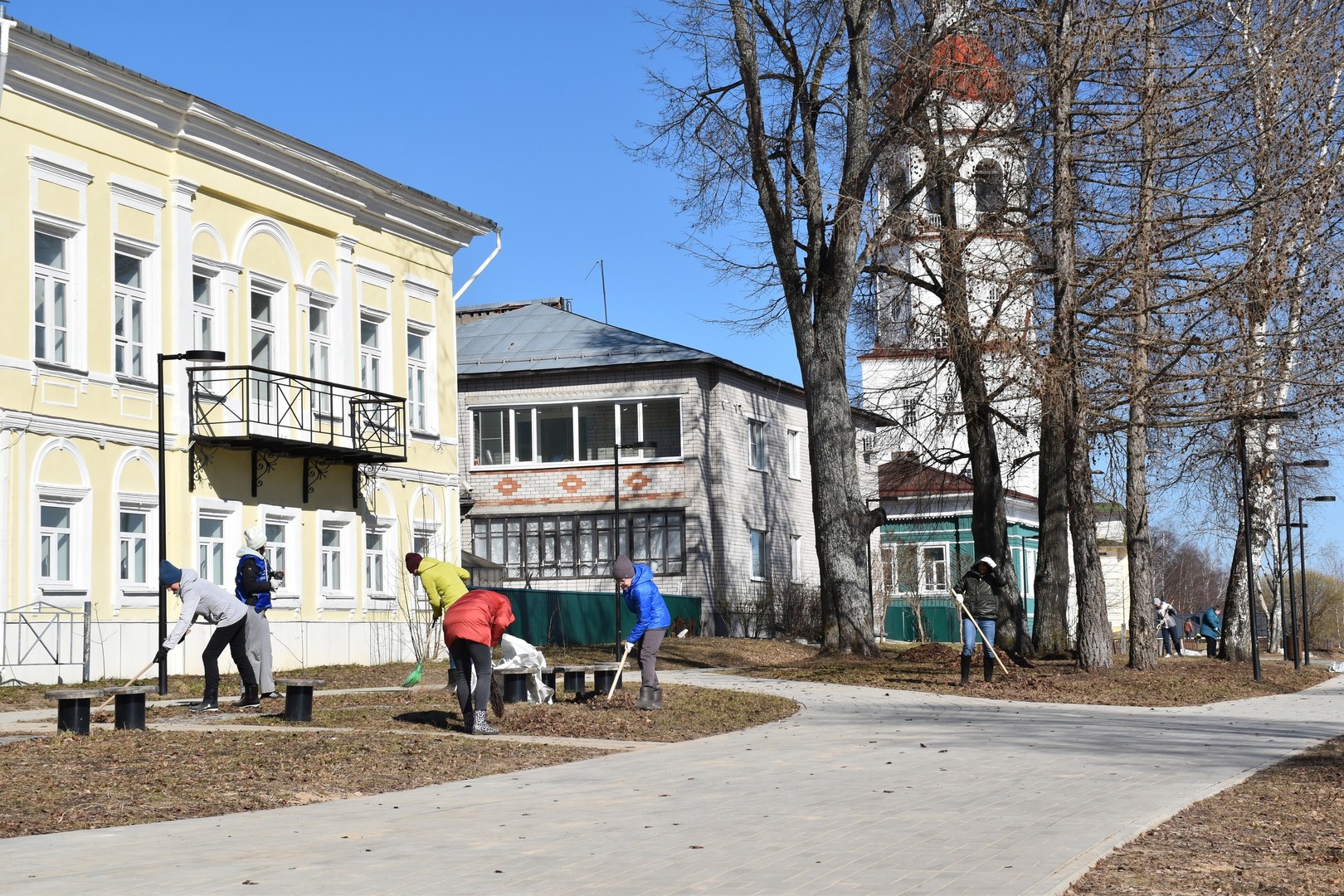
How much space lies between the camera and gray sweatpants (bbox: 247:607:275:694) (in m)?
16.8

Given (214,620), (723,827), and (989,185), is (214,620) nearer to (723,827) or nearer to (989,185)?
(723,827)

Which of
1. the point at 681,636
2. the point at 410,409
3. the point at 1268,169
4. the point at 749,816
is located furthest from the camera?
the point at 681,636

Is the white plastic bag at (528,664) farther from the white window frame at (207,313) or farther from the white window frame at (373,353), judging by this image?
the white window frame at (373,353)

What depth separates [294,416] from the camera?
2666 cm

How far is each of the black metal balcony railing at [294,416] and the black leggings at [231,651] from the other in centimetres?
744

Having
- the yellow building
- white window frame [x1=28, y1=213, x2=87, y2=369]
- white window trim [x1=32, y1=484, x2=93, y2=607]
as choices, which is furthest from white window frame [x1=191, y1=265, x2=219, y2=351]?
white window trim [x1=32, y1=484, x2=93, y2=607]

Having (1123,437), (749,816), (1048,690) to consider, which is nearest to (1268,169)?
(1123,437)

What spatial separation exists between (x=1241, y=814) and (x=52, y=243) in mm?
18521

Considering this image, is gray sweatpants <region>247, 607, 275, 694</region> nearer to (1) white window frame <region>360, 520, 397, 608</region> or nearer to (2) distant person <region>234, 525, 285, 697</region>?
(2) distant person <region>234, 525, 285, 697</region>

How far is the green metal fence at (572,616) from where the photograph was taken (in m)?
36.1

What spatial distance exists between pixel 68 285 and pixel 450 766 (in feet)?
44.7

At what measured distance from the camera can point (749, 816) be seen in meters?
9.48

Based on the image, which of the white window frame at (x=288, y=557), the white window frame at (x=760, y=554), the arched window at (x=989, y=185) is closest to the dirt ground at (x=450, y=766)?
the white window frame at (x=288, y=557)

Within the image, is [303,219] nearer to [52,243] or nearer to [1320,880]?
[52,243]
